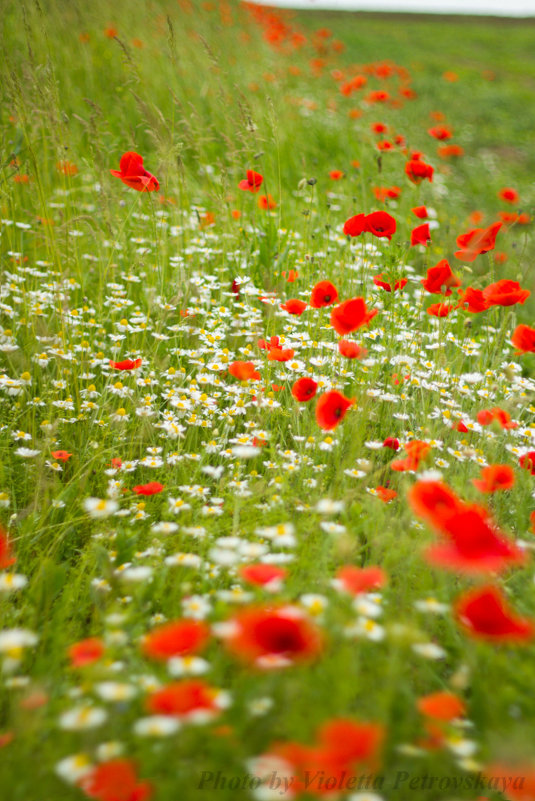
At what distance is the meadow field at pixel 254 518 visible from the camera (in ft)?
3.38

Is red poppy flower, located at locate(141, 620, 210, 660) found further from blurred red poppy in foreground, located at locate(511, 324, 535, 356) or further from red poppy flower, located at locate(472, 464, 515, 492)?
blurred red poppy in foreground, located at locate(511, 324, 535, 356)

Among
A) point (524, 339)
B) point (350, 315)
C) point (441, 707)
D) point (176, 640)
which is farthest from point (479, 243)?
point (176, 640)

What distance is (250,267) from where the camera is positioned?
3266 millimetres

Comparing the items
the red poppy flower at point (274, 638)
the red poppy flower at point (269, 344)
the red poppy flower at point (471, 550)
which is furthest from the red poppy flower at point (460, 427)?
the red poppy flower at point (274, 638)

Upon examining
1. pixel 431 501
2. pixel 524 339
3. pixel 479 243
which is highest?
pixel 479 243

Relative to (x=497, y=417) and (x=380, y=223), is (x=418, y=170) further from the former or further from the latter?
(x=497, y=417)

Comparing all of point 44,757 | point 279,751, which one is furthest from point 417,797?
point 44,757

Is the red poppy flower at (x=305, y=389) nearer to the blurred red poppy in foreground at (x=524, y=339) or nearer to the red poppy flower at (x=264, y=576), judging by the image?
the blurred red poppy in foreground at (x=524, y=339)

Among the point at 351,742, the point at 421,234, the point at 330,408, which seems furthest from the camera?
the point at 421,234

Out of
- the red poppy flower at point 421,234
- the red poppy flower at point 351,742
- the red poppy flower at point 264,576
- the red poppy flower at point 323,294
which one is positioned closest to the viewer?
the red poppy flower at point 351,742

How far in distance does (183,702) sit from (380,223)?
173 cm

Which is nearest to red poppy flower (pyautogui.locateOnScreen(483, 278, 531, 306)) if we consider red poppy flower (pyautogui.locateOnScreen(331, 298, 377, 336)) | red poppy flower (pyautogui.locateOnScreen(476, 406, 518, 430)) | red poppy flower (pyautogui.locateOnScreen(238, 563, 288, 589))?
red poppy flower (pyautogui.locateOnScreen(476, 406, 518, 430))

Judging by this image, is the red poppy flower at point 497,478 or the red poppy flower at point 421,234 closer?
the red poppy flower at point 497,478

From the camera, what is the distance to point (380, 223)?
221 cm
